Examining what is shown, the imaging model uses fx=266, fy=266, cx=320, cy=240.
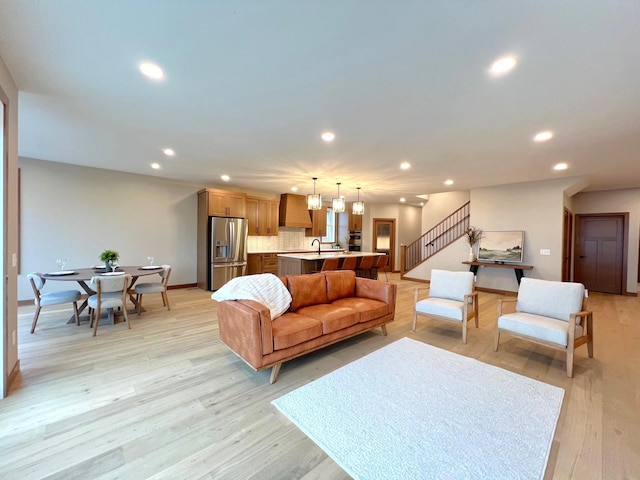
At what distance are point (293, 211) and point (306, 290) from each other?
4771 mm

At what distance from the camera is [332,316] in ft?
10.00

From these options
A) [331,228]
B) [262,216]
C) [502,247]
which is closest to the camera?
[502,247]

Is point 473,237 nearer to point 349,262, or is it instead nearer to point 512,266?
point 512,266

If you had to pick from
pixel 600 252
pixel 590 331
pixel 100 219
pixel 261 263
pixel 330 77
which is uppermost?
pixel 330 77

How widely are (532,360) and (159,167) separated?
6.64 meters

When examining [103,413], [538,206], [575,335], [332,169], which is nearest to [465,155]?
[332,169]

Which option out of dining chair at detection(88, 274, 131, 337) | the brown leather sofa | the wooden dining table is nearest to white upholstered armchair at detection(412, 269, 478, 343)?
the brown leather sofa

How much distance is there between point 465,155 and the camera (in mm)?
4133

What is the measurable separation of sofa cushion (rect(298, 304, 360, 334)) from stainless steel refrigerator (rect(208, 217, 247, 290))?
12.0ft

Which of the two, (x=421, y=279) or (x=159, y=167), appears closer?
(x=159, y=167)

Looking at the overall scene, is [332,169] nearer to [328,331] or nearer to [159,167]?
[328,331]

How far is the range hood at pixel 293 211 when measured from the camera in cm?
789

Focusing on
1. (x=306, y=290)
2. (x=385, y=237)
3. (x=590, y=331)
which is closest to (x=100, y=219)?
(x=306, y=290)

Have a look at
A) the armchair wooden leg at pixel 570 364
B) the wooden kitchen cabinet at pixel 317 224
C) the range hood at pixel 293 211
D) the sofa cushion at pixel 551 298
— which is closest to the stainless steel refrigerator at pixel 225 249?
the range hood at pixel 293 211
